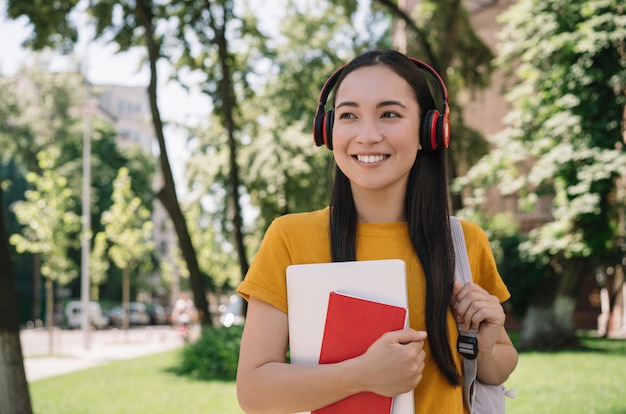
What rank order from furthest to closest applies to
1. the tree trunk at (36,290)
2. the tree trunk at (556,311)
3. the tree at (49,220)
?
the tree trunk at (36,290) → the tree at (49,220) → the tree trunk at (556,311)

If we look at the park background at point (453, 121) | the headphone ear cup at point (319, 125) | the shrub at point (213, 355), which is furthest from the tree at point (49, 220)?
the headphone ear cup at point (319, 125)

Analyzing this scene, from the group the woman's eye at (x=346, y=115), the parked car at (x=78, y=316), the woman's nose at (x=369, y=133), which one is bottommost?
the parked car at (x=78, y=316)

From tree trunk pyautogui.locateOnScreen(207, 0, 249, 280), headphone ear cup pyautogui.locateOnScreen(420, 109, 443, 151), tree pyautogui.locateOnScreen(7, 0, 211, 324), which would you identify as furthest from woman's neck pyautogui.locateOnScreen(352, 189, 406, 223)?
tree trunk pyautogui.locateOnScreen(207, 0, 249, 280)

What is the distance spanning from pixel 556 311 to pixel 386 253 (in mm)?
15812

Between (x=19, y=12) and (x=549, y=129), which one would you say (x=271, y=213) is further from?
(x=19, y=12)

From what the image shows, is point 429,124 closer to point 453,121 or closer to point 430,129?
point 430,129

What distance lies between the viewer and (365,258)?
6.40ft

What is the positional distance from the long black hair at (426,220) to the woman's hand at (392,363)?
0.17 meters

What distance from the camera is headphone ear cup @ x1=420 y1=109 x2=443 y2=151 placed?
6.72ft

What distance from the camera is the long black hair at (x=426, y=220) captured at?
1.88 metres

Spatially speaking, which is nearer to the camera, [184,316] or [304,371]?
[304,371]

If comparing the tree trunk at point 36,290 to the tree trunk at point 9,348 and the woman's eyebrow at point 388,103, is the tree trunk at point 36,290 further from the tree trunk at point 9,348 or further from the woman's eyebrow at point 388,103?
the woman's eyebrow at point 388,103

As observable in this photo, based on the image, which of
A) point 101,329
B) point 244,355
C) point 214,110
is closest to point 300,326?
point 244,355

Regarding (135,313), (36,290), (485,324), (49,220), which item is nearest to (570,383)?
(485,324)
